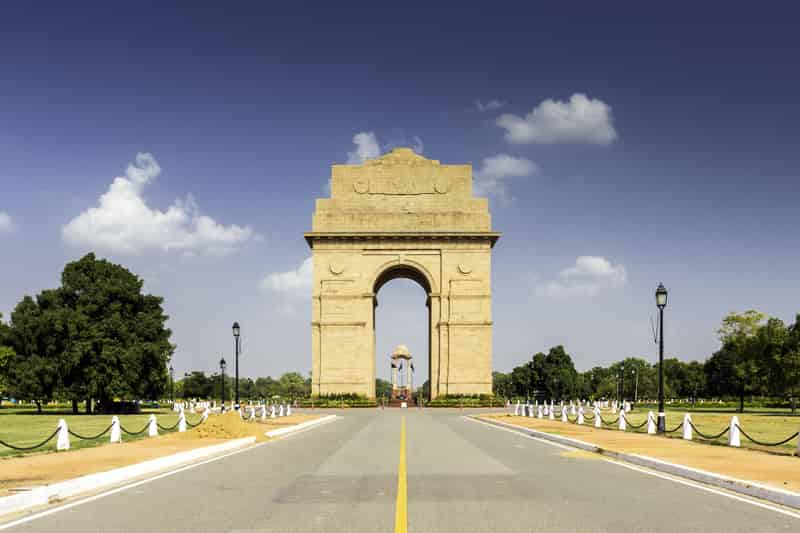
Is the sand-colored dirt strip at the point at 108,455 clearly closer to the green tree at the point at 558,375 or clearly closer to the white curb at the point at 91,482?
the white curb at the point at 91,482

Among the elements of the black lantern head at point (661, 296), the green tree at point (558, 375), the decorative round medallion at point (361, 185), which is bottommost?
the green tree at point (558, 375)

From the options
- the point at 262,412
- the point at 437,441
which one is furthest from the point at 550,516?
the point at 262,412

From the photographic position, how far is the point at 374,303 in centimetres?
7344

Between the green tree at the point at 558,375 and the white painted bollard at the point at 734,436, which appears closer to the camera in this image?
the white painted bollard at the point at 734,436

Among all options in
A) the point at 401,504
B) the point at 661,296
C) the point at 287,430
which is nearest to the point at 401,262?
the point at 287,430

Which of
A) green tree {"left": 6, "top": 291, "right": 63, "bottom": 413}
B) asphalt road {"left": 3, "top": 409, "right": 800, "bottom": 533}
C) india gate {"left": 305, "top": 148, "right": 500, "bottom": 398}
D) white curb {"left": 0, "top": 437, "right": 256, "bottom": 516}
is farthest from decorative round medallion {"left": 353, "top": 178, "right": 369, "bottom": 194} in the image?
asphalt road {"left": 3, "top": 409, "right": 800, "bottom": 533}

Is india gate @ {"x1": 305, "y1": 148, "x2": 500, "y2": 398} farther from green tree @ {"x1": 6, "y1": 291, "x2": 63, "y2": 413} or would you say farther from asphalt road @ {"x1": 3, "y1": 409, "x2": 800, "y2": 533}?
asphalt road @ {"x1": 3, "y1": 409, "x2": 800, "y2": 533}

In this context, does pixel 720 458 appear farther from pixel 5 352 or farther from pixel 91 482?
pixel 5 352

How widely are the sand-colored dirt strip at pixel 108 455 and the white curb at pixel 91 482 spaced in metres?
0.48

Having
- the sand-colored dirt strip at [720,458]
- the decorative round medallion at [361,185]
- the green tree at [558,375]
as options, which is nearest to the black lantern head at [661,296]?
the sand-colored dirt strip at [720,458]

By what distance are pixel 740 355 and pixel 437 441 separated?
52.4m

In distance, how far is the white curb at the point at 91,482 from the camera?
10.9 metres

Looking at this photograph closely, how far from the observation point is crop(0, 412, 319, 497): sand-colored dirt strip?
14.1m

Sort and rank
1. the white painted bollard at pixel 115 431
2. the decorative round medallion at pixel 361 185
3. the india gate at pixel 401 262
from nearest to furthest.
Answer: the white painted bollard at pixel 115 431, the india gate at pixel 401 262, the decorative round medallion at pixel 361 185
